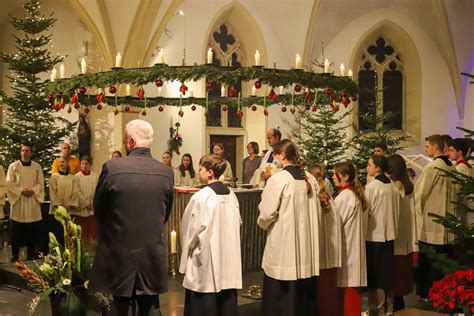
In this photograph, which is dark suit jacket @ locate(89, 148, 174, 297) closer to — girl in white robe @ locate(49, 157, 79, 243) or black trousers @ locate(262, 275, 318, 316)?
black trousers @ locate(262, 275, 318, 316)

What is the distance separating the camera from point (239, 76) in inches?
292

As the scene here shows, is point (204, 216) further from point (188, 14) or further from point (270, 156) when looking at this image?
point (188, 14)

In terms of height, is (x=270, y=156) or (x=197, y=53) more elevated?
(x=197, y=53)

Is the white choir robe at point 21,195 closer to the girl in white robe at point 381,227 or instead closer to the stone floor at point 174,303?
the stone floor at point 174,303

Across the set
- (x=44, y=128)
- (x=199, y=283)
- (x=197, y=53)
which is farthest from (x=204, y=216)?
(x=197, y=53)

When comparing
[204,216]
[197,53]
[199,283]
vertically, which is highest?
[197,53]

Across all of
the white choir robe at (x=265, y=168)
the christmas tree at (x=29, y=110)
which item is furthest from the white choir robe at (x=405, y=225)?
the christmas tree at (x=29, y=110)

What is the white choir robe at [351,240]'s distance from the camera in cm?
591

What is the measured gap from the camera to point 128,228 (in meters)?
4.23

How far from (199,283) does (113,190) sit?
119 cm

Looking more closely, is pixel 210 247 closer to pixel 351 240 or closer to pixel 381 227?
pixel 351 240

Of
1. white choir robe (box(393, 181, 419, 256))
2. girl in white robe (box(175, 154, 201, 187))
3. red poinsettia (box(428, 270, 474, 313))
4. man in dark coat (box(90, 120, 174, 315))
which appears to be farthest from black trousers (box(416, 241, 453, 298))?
girl in white robe (box(175, 154, 201, 187))

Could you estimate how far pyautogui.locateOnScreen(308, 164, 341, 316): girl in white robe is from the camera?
5.69m

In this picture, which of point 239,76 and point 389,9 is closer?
point 239,76
